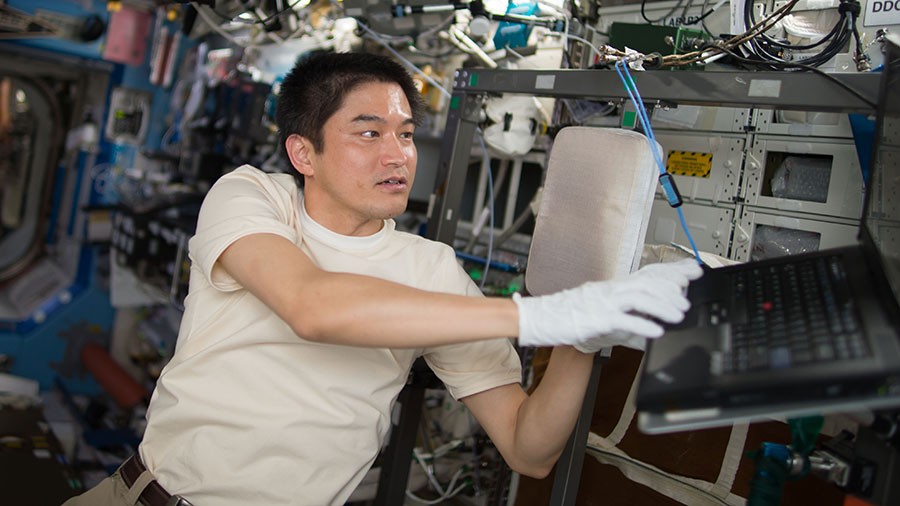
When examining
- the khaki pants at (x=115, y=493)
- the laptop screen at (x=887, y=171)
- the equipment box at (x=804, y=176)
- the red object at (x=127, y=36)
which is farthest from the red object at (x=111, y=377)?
the laptop screen at (x=887, y=171)

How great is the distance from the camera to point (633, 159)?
1.54 m

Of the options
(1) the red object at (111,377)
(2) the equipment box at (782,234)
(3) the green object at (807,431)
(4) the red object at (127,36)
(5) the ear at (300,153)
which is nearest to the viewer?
(3) the green object at (807,431)

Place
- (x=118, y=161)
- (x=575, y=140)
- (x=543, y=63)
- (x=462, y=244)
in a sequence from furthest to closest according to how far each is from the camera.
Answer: (x=118, y=161), (x=462, y=244), (x=543, y=63), (x=575, y=140)

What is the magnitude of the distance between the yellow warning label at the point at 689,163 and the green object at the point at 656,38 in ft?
1.52

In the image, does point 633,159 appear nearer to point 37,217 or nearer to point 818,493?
point 818,493

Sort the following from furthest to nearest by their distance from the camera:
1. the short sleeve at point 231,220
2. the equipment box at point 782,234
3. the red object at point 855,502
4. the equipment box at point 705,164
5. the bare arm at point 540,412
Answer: the equipment box at point 705,164, the equipment box at point 782,234, the bare arm at point 540,412, the short sleeve at point 231,220, the red object at point 855,502

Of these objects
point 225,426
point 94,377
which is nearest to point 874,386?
point 225,426

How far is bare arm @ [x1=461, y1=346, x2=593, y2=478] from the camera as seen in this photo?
1509mm

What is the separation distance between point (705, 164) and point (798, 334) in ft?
4.72

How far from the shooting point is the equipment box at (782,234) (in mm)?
1979

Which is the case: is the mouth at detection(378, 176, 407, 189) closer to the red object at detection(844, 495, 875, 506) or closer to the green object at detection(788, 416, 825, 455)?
the green object at detection(788, 416, 825, 455)

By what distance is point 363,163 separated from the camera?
1.74 m

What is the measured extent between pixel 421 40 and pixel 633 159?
204cm

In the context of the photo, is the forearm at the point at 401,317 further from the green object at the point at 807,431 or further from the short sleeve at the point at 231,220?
the green object at the point at 807,431
